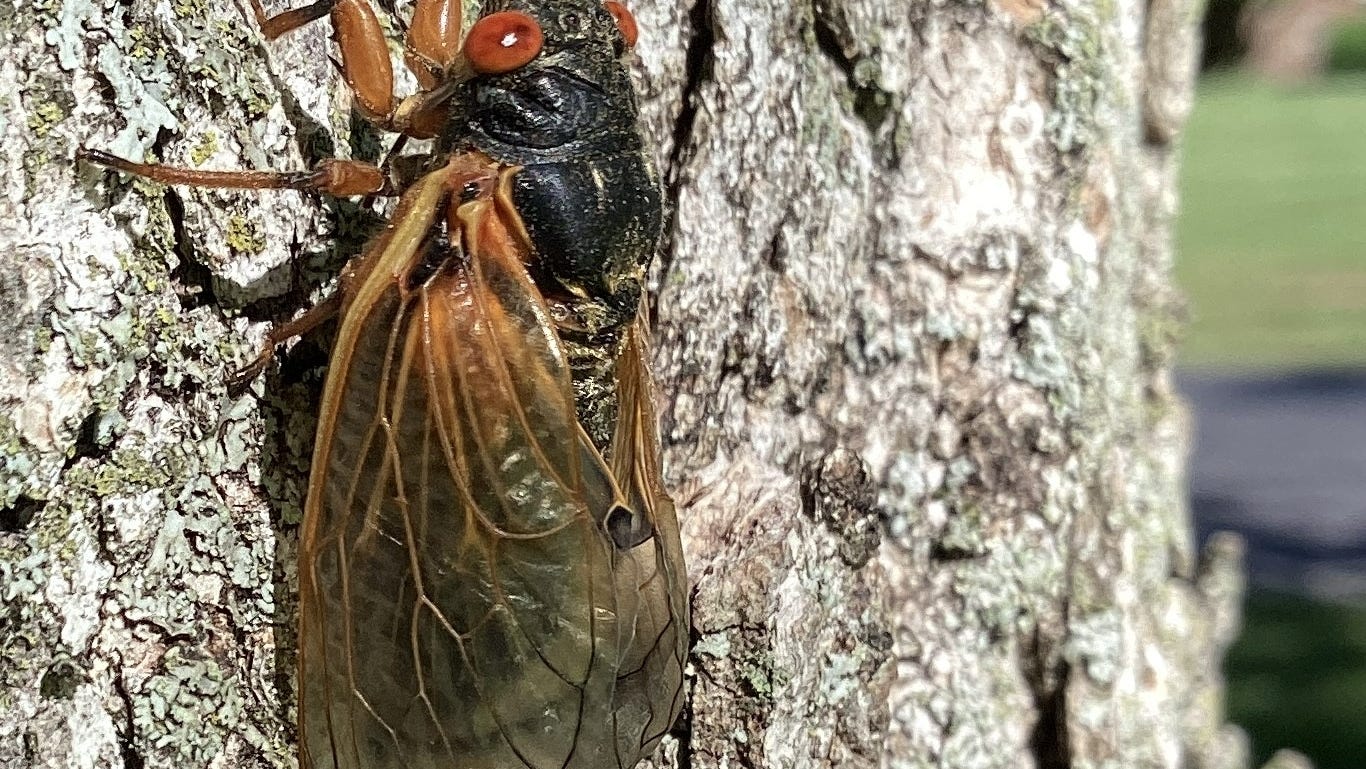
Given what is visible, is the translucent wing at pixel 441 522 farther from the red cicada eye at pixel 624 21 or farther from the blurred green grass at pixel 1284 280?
the blurred green grass at pixel 1284 280

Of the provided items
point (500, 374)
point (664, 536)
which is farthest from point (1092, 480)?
point (500, 374)

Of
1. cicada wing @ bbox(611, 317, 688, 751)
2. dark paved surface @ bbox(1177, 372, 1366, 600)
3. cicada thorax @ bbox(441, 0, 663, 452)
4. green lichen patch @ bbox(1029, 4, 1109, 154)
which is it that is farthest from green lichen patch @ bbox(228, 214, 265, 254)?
dark paved surface @ bbox(1177, 372, 1366, 600)

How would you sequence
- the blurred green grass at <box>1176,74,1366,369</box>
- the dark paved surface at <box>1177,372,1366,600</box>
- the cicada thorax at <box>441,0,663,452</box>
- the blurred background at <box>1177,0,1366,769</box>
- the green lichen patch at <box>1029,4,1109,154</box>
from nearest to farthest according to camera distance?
the cicada thorax at <box>441,0,663,452</box>, the green lichen patch at <box>1029,4,1109,154</box>, the blurred background at <box>1177,0,1366,769</box>, the dark paved surface at <box>1177,372,1366,600</box>, the blurred green grass at <box>1176,74,1366,369</box>

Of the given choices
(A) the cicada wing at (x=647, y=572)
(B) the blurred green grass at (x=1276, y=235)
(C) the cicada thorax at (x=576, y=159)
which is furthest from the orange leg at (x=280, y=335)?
(B) the blurred green grass at (x=1276, y=235)

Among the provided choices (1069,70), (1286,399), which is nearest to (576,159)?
(1069,70)

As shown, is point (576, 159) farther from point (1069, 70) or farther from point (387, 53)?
point (1069, 70)

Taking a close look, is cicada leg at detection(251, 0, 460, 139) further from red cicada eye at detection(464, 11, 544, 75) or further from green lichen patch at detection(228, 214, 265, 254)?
green lichen patch at detection(228, 214, 265, 254)
